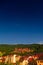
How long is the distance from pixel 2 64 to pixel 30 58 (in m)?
0.62

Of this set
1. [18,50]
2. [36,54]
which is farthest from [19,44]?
[36,54]

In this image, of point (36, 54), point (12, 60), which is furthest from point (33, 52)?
point (12, 60)

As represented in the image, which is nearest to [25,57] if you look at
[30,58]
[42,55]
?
[30,58]

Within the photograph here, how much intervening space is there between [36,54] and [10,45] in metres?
0.60

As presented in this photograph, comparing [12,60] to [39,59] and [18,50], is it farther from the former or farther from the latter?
[39,59]

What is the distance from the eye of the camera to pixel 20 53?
457 centimetres

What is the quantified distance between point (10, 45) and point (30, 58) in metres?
0.52

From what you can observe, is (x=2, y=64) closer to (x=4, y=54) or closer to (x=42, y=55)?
(x=4, y=54)

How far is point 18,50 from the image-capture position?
14.9 feet

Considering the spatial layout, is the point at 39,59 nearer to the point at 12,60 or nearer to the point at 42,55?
the point at 42,55

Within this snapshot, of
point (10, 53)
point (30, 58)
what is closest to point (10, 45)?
point (10, 53)

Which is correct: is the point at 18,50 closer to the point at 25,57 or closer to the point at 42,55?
the point at 25,57

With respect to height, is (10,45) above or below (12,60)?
above

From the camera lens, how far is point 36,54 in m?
4.49
